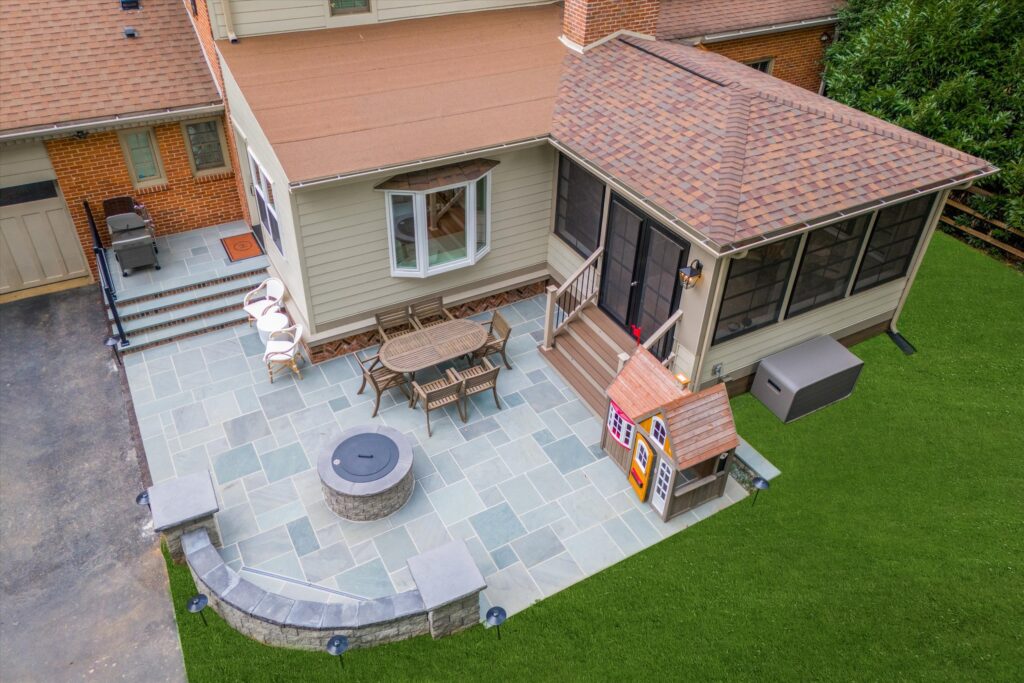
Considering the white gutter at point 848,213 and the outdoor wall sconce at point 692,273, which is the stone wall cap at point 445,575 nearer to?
the outdoor wall sconce at point 692,273

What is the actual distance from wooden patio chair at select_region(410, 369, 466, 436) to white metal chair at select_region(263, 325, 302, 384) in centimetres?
212

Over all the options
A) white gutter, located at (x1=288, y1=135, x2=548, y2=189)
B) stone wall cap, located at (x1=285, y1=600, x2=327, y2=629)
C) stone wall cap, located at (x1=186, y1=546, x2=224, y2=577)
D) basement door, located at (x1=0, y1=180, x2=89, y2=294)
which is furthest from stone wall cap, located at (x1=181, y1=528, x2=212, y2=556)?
basement door, located at (x1=0, y1=180, x2=89, y2=294)

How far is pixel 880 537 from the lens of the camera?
9.37 metres

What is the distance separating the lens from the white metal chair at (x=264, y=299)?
39.4 ft

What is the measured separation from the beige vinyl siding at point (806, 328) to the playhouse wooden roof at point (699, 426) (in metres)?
1.38

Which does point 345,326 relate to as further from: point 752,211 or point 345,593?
point 752,211

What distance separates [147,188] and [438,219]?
5742 mm

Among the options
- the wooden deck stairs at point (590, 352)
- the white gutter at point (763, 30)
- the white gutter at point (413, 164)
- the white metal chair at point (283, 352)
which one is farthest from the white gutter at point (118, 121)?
the white gutter at point (763, 30)

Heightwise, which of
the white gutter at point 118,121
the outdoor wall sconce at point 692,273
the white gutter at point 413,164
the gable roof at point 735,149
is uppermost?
the gable roof at point 735,149

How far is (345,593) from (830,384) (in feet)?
25.0

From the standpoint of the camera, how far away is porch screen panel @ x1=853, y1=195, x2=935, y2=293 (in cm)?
1079

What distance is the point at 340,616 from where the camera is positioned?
7.84 m

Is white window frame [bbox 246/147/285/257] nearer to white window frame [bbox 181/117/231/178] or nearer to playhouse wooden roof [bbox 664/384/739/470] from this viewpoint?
white window frame [bbox 181/117/231/178]

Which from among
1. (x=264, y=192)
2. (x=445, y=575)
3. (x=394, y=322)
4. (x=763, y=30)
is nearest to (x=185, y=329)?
(x=264, y=192)
